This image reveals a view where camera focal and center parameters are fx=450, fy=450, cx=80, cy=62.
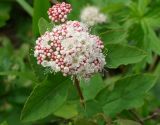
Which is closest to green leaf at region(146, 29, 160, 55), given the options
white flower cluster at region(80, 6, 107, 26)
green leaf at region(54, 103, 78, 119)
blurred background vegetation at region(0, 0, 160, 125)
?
blurred background vegetation at region(0, 0, 160, 125)

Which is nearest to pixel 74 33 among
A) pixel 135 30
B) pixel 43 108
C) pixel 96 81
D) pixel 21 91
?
pixel 43 108

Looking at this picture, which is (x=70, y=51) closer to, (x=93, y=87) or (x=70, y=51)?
(x=70, y=51)

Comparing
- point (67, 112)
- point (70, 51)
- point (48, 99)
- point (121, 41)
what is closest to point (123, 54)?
point (70, 51)

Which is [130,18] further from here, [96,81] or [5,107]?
[5,107]

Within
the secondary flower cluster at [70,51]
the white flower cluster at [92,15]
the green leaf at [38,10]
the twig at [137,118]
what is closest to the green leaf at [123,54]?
the secondary flower cluster at [70,51]

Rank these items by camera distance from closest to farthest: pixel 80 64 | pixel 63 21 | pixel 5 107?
1. pixel 80 64
2. pixel 63 21
3. pixel 5 107

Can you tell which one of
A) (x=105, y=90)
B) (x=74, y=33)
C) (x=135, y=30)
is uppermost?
(x=135, y=30)
